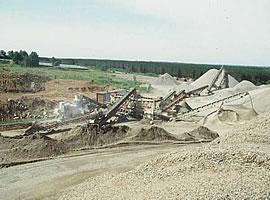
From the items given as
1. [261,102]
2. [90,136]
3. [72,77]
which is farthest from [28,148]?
[72,77]

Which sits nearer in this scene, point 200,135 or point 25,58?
point 200,135

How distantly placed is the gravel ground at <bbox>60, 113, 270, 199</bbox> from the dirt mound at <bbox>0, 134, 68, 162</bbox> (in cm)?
390

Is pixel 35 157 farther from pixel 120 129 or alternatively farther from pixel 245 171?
pixel 245 171

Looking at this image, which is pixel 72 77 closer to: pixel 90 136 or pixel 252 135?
pixel 90 136

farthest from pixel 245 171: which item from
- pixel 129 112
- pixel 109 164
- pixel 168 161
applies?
pixel 129 112

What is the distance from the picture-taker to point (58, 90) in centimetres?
3144

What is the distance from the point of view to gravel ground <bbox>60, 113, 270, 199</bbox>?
690cm

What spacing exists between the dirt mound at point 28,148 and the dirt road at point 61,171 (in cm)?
61

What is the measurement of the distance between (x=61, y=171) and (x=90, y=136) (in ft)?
11.4

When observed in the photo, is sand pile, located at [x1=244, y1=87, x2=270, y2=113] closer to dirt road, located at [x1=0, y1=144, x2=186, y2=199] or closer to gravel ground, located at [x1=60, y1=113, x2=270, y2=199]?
dirt road, located at [x1=0, y1=144, x2=186, y2=199]

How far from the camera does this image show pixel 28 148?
43.7ft

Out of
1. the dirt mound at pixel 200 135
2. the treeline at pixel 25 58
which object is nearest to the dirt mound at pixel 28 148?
the dirt mound at pixel 200 135

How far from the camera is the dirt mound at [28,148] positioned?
12875 mm

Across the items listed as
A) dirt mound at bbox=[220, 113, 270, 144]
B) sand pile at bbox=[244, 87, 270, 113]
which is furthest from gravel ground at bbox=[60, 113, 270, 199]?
sand pile at bbox=[244, 87, 270, 113]
